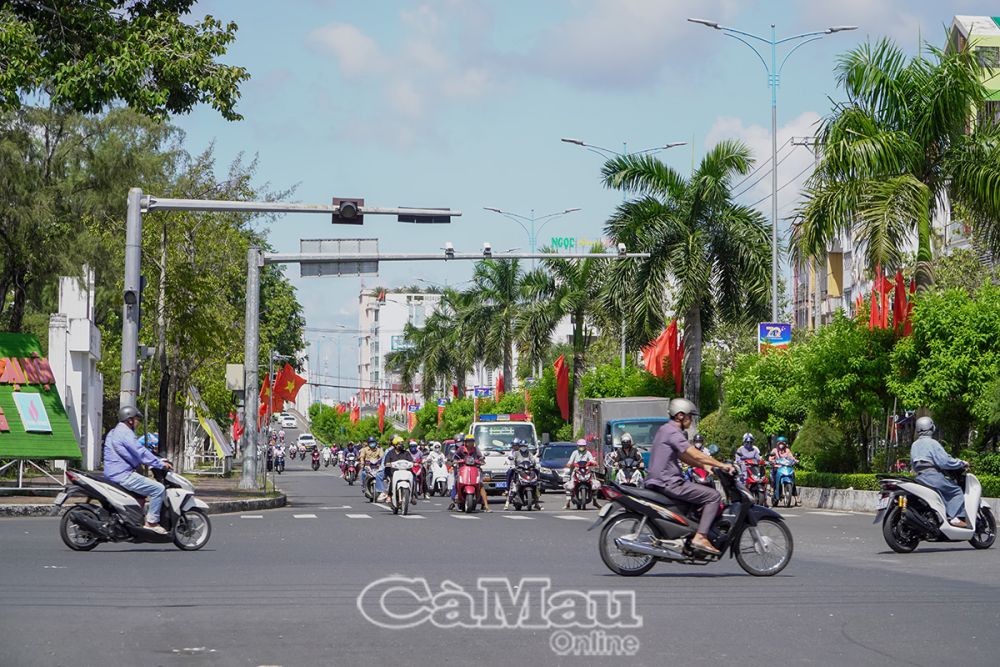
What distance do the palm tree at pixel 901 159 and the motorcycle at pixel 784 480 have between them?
495cm

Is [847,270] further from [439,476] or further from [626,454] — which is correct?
[626,454]

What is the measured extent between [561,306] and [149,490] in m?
45.9

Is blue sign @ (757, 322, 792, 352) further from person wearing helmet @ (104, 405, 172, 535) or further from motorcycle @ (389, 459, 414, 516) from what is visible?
person wearing helmet @ (104, 405, 172, 535)

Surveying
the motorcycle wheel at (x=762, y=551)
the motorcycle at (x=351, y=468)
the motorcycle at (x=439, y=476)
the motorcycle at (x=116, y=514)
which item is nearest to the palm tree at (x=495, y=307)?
the motorcycle at (x=351, y=468)

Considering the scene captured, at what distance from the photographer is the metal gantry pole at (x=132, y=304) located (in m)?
27.7

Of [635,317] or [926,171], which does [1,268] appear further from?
[926,171]

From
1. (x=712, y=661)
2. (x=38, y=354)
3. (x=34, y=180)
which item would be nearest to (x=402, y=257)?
(x=38, y=354)

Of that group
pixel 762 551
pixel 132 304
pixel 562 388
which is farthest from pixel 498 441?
pixel 762 551

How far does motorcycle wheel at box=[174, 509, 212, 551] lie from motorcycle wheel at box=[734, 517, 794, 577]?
22.5ft

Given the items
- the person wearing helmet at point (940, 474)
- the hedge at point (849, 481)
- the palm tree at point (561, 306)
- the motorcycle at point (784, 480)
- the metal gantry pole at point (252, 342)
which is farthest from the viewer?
the palm tree at point (561, 306)

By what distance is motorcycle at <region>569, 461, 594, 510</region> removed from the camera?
34.4 metres

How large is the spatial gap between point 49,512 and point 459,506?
9.26 metres

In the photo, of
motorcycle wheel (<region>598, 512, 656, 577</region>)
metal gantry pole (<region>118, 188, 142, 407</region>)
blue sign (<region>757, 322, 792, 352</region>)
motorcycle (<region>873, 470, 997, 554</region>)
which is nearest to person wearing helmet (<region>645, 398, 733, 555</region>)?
motorcycle wheel (<region>598, 512, 656, 577</region>)

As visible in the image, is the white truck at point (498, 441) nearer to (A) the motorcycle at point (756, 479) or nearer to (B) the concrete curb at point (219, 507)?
(B) the concrete curb at point (219, 507)
